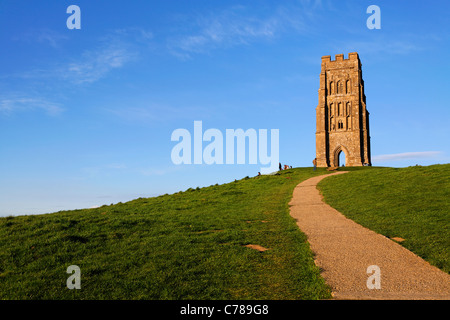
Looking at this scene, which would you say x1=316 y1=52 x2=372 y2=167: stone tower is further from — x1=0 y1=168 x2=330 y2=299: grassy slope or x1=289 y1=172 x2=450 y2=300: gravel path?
x1=289 y1=172 x2=450 y2=300: gravel path

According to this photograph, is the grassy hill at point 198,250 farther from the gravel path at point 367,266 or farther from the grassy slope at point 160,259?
the gravel path at point 367,266

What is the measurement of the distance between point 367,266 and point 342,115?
6343cm

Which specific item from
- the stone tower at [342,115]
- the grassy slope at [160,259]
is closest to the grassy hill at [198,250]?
the grassy slope at [160,259]

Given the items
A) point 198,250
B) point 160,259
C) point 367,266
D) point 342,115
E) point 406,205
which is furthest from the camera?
point 342,115

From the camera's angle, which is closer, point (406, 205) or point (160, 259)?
point (160, 259)

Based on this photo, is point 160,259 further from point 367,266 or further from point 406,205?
point 406,205

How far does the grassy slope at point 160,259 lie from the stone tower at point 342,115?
5378cm

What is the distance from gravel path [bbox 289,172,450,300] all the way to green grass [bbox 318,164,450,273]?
690mm

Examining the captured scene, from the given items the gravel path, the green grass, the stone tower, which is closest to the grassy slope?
the gravel path

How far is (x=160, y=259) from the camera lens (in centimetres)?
1009

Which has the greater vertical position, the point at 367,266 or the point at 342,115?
the point at 342,115

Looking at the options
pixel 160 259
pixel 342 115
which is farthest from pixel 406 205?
pixel 342 115

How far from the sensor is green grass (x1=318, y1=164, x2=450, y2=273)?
36.4 feet
